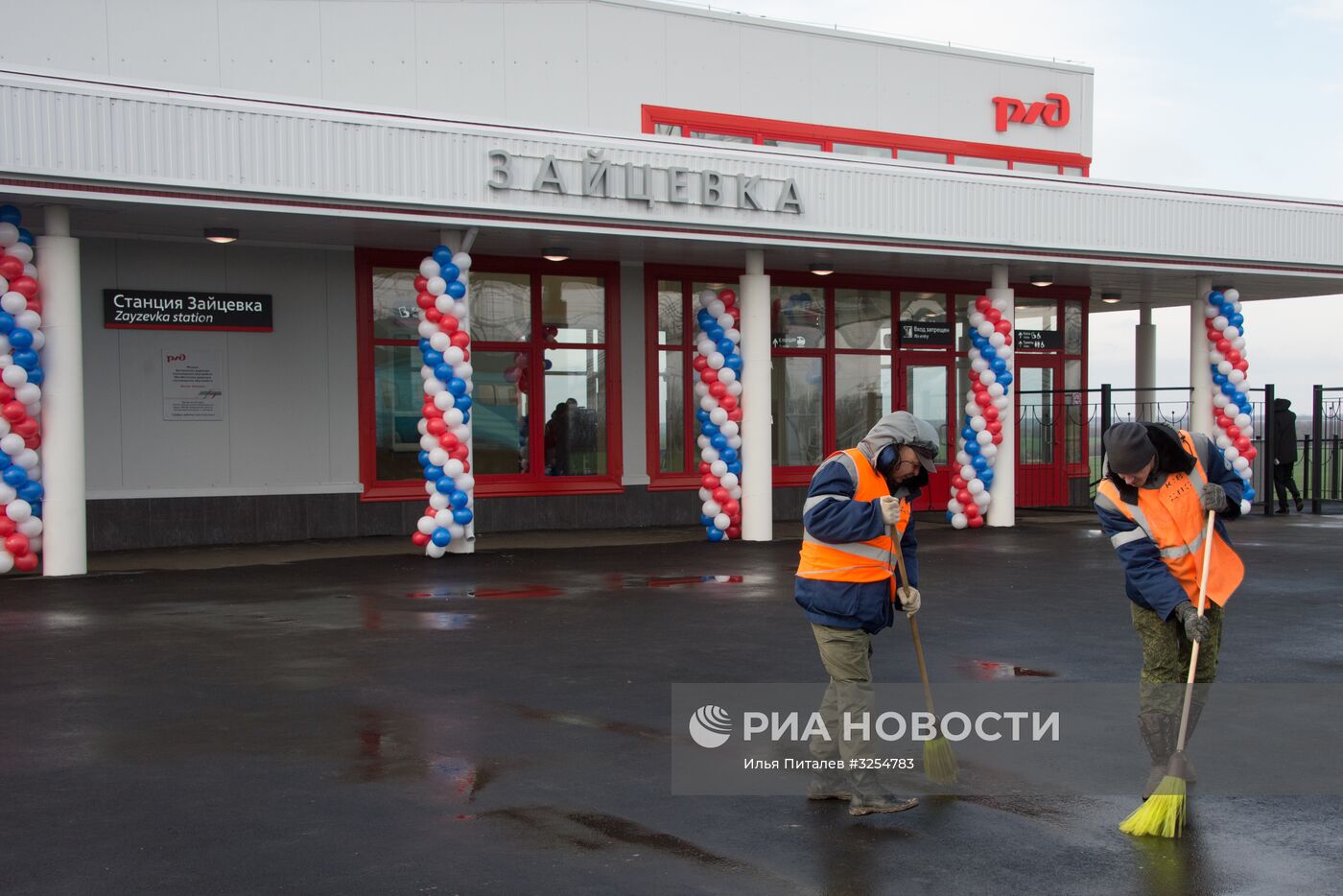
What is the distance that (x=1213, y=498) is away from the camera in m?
5.30

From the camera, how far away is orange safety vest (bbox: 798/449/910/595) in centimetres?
541

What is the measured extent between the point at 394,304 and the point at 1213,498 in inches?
524

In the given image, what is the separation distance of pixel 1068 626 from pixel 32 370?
9633 millimetres

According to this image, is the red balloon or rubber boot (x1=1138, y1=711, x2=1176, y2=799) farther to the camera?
the red balloon

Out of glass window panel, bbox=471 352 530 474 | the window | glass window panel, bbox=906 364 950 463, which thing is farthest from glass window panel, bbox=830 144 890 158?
glass window panel, bbox=471 352 530 474

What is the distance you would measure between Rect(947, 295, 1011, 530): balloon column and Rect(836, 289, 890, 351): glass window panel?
2.22m

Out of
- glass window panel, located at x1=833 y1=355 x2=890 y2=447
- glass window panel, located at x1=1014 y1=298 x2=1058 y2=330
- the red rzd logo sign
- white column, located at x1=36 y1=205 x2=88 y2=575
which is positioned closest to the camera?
white column, located at x1=36 y1=205 x2=88 y2=575

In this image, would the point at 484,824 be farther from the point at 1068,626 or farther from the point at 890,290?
the point at 890,290

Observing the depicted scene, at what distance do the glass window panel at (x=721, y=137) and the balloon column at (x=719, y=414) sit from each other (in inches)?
150

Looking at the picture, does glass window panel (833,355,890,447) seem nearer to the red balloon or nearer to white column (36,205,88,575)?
white column (36,205,88,575)

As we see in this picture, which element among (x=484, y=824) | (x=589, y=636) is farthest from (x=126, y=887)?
(x=589, y=636)

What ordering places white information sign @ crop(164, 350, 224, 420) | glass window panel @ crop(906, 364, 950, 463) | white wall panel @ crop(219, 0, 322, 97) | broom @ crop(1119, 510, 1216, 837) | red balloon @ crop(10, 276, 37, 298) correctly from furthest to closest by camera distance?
glass window panel @ crop(906, 364, 950, 463) < white wall panel @ crop(219, 0, 322, 97) < white information sign @ crop(164, 350, 224, 420) < red balloon @ crop(10, 276, 37, 298) < broom @ crop(1119, 510, 1216, 837)

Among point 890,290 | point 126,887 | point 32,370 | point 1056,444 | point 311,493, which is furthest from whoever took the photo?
point 1056,444

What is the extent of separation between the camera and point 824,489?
5387 millimetres
